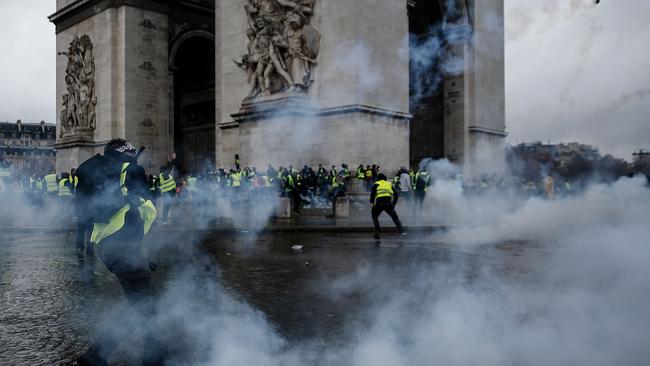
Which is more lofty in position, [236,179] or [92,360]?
[236,179]

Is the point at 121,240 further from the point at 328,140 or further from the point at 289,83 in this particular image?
the point at 289,83

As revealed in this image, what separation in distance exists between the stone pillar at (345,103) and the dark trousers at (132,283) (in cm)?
1452

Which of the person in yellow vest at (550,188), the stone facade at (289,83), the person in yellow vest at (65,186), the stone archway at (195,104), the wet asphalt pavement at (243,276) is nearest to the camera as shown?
the wet asphalt pavement at (243,276)

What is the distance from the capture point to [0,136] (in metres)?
80.8

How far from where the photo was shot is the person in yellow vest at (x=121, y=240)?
12.4 ft

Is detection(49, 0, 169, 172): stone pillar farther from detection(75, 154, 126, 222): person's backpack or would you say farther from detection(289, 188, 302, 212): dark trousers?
detection(75, 154, 126, 222): person's backpack

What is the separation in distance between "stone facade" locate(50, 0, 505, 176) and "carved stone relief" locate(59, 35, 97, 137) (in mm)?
359

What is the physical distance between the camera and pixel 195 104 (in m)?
32.3

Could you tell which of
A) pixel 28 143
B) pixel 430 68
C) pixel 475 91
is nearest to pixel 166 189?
pixel 475 91

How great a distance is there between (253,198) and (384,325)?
504 inches

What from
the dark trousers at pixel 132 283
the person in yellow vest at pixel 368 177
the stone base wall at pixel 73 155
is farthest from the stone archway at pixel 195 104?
the dark trousers at pixel 132 283

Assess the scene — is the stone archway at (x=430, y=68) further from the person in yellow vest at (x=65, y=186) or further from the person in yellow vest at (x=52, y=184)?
the person in yellow vest at (x=52, y=184)

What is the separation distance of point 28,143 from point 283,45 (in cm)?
7367

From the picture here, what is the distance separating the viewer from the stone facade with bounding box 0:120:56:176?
254ft
